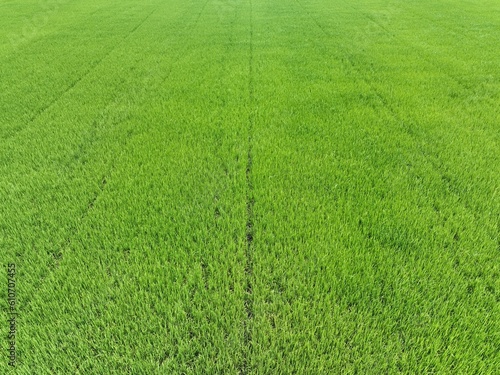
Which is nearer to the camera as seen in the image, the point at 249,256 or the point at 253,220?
the point at 249,256

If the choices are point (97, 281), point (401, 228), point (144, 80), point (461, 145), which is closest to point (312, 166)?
point (401, 228)

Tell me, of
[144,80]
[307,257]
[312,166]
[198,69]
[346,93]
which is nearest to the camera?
[307,257]

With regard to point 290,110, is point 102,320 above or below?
below

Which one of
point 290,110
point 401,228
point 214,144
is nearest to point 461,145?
point 401,228

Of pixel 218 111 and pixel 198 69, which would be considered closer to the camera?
pixel 218 111

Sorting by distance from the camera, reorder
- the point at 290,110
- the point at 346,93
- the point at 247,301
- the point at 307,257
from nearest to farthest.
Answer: the point at 247,301, the point at 307,257, the point at 290,110, the point at 346,93

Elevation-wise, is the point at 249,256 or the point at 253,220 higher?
the point at 253,220

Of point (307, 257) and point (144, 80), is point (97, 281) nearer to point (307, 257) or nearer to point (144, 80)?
point (307, 257)

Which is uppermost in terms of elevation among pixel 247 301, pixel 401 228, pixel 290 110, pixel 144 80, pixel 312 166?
pixel 144 80
